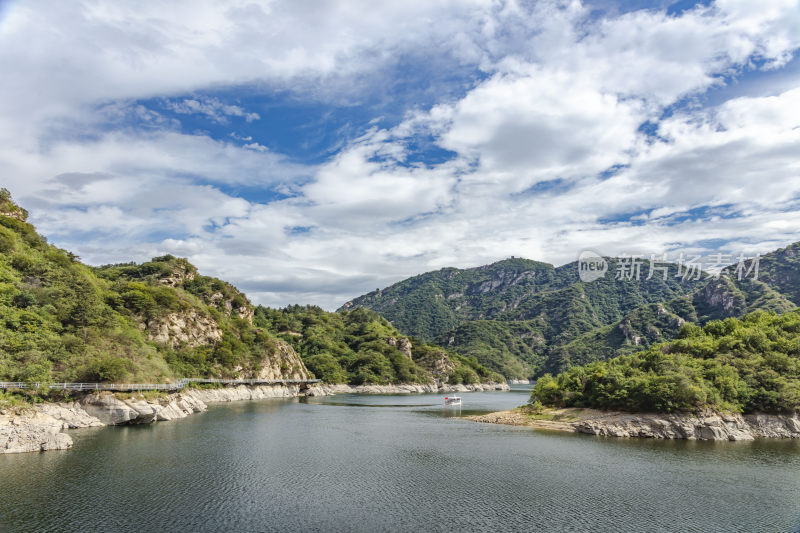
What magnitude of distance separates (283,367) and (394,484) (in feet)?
353

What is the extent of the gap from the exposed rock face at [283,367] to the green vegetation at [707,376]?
3200 inches

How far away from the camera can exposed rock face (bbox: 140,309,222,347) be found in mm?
98625

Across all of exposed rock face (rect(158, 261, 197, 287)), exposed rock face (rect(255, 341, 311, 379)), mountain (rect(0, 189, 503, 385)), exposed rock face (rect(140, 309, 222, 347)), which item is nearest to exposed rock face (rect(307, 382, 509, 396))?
mountain (rect(0, 189, 503, 385))

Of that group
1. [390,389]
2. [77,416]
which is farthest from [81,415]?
[390,389]

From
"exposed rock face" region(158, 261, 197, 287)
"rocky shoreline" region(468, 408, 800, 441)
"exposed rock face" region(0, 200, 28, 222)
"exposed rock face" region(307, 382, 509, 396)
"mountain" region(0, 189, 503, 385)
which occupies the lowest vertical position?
"exposed rock face" region(307, 382, 509, 396)

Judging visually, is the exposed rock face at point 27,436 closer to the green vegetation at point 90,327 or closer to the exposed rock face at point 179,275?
the green vegetation at point 90,327

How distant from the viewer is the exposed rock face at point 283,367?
417 ft

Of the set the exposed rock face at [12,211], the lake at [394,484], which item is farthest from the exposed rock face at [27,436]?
the exposed rock face at [12,211]

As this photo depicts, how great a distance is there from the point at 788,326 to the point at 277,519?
78340mm

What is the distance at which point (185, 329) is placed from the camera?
10731 centimetres

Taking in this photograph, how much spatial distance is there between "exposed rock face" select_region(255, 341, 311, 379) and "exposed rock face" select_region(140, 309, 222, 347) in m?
16.5

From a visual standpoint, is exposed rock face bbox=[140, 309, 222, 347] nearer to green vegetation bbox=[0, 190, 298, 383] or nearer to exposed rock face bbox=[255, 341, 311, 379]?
green vegetation bbox=[0, 190, 298, 383]

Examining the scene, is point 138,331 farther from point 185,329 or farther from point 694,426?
point 694,426

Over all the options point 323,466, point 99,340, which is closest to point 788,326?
point 323,466
